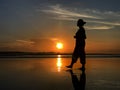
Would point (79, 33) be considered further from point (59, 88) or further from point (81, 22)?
point (59, 88)

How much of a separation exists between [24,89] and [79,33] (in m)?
7.17

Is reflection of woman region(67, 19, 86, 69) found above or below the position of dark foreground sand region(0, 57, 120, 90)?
above

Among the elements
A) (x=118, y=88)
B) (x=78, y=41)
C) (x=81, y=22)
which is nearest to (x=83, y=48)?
(x=78, y=41)

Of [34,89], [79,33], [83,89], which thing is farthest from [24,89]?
[79,33]

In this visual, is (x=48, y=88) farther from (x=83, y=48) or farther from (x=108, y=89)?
(x=83, y=48)

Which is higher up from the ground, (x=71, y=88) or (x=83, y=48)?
(x=83, y=48)

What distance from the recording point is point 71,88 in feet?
24.3

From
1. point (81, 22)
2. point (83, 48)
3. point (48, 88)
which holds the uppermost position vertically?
point (81, 22)

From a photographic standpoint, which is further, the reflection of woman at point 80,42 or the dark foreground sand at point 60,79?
the reflection of woman at point 80,42

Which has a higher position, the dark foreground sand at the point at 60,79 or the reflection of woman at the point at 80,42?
the reflection of woman at the point at 80,42

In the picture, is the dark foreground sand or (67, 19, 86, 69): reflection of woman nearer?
the dark foreground sand

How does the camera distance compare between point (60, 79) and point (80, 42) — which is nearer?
point (60, 79)

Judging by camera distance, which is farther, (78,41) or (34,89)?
(78,41)

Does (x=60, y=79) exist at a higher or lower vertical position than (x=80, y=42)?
lower
